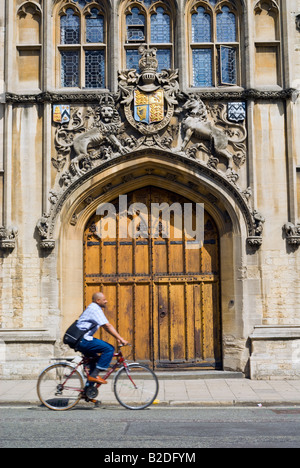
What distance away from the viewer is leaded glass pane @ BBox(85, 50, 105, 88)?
45.3 feet

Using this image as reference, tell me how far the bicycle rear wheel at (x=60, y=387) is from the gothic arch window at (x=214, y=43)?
7547mm

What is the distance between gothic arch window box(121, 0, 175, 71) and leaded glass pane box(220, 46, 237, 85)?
116 cm

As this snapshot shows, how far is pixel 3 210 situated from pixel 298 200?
21.0 feet

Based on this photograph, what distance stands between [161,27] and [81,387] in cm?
875

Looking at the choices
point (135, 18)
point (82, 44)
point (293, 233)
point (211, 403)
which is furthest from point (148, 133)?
point (211, 403)

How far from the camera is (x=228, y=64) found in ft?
45.4

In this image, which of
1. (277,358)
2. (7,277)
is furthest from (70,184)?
(277,358)

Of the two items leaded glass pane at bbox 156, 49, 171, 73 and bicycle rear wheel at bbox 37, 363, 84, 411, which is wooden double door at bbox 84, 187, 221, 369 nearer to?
leaded glass pane at bbox 156, 49, 171, 73

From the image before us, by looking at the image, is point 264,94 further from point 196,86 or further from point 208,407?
point 208,407

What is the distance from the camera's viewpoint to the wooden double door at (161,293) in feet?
44.6

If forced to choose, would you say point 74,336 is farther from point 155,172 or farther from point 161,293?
point 155,172

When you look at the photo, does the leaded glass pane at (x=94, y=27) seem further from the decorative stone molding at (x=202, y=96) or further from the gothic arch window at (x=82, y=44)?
the decorative stone molding at (x=202, y=96)

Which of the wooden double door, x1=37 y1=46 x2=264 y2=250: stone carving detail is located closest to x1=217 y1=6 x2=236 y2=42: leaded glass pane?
x1=37 y1=46 x2=264 y2=250: stone carving detail

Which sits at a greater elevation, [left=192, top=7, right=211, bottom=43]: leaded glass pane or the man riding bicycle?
[left=192, top=7, right=211, bottom=43]: leaded glass pane
